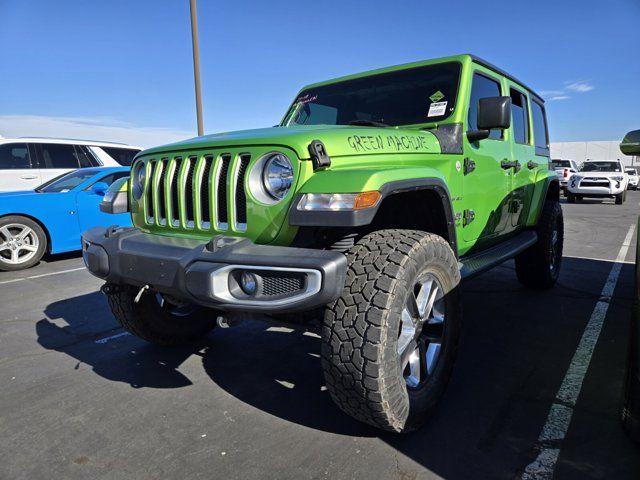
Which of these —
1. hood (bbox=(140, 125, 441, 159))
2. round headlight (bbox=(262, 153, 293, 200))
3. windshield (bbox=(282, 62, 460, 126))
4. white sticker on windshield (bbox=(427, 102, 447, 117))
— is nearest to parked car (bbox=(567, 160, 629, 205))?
windshield (bbox=(282, 62, 460, 126))

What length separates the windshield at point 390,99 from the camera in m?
3.15

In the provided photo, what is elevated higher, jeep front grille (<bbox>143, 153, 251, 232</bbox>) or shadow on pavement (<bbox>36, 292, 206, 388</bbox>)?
jeep front grille (<bbox>143, 153, 251, 232</bbox>)

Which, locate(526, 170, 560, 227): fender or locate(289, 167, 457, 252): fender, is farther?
locate(526, 170, 560, 227): fender

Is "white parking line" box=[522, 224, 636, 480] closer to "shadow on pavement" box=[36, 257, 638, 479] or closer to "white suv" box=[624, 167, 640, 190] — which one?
"shadow on pavement" box=[36, 257, 638, 479]

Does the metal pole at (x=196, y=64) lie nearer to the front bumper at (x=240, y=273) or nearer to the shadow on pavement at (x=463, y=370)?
the shadow on pavement at (x=463, y=370)

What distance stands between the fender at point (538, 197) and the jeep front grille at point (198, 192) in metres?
3.36

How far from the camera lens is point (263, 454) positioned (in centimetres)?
211

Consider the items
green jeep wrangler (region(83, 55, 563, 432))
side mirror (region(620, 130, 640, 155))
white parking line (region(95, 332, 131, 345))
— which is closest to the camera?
green jeep wrangler (region(83, 55, 563, 432))

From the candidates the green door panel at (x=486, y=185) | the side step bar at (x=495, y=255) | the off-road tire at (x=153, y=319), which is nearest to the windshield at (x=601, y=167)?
the side step bar at (x=495, y=255)

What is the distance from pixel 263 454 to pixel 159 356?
1.48m

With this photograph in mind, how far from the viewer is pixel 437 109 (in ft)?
10.2

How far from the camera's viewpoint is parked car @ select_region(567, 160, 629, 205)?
16.8m

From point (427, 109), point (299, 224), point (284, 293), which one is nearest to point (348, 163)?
point (299, 224)

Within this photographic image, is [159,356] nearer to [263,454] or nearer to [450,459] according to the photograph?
[263,454]
